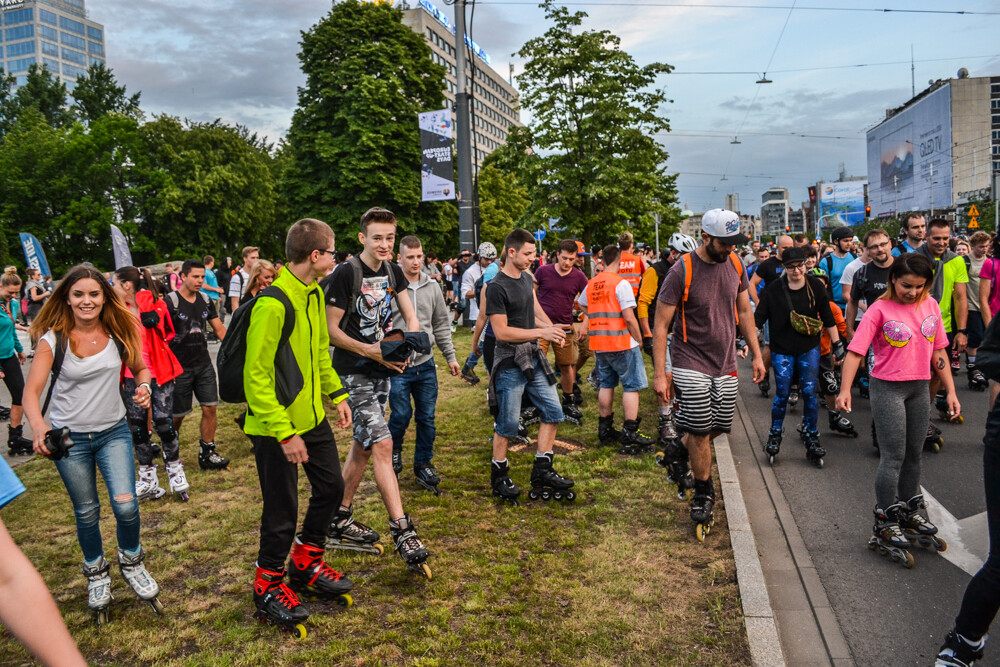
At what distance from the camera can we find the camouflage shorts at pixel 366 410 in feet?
15.7

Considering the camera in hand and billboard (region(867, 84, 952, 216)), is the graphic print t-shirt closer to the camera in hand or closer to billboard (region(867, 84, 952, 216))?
the camera in hand

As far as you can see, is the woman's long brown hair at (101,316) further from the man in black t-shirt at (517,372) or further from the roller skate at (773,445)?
the roller skate at (773,445)

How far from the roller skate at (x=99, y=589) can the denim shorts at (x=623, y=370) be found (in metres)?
4.80

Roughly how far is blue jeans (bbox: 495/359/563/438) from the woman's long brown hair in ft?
8.67

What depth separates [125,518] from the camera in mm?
4188

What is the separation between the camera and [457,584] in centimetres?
436

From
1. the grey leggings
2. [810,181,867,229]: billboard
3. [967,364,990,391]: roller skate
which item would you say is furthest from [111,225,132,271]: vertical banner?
[810,181,867,229]: billboard

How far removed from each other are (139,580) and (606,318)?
4.84 metres

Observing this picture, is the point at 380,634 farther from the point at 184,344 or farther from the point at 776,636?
the point at 184,344

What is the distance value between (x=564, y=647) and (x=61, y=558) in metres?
3.68

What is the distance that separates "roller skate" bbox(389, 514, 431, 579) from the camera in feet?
14.5

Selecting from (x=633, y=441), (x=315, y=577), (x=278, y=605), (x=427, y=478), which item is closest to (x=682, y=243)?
(x=633, y=441)

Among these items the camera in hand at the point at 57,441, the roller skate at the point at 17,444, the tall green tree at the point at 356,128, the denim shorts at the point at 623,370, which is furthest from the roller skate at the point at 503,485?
the tall green tree at the point at 356,128

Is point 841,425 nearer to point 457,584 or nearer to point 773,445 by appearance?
point 773,445
